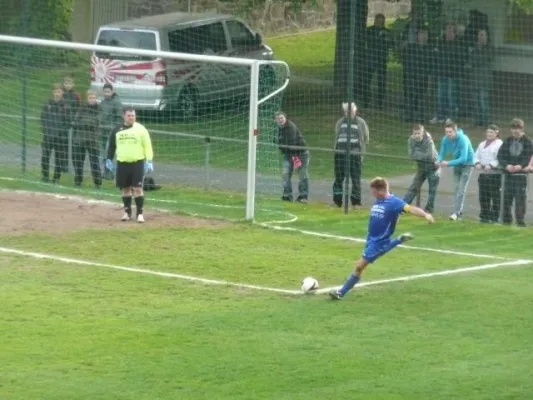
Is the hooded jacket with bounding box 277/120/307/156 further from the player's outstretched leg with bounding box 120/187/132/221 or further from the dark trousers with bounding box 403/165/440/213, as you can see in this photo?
the player's outstretched leg with bounding box 120/187/132/221

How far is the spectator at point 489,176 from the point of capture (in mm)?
21891

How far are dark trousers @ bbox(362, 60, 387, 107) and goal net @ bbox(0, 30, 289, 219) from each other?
2.11 meters

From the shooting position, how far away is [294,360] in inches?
513

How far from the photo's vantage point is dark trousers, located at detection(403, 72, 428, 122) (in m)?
24.7

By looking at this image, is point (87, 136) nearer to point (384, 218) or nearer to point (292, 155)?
point (292, 155)

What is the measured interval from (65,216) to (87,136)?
2.81m

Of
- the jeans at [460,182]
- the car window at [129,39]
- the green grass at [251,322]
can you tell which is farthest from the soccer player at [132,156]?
the car window at [129,39]

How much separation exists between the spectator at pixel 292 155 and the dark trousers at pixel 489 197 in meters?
3.09

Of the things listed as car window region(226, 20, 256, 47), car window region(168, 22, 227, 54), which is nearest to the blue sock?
car window region(168, 22, 227, 54)

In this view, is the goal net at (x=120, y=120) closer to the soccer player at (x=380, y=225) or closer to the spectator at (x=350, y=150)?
the spectator at (x=350, y=150)

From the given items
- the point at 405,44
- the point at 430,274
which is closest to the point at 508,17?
the point at 405,44

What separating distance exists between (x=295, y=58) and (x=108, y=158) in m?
15.3

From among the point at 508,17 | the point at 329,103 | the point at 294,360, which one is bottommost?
the point at 294,360

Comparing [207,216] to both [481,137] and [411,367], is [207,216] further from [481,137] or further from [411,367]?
[411,367]
